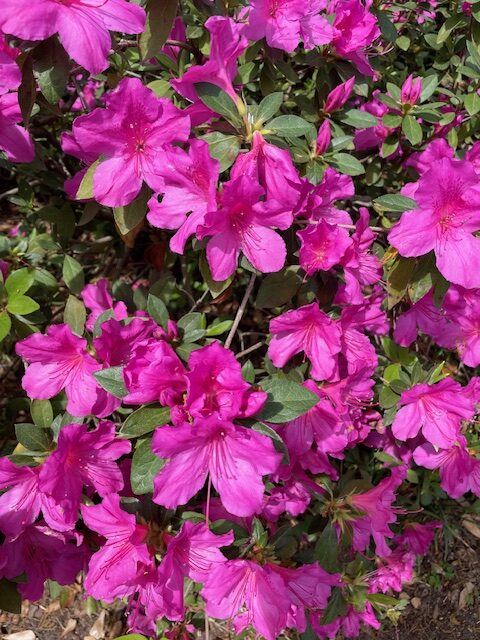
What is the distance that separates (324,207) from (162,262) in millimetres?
1006

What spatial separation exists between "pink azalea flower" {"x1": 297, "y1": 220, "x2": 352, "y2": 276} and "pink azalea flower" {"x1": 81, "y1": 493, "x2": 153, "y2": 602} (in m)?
0.69

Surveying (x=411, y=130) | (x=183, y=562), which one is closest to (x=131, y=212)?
(x=183, y=562)

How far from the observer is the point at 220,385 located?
1.11 metres

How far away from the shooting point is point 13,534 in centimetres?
132

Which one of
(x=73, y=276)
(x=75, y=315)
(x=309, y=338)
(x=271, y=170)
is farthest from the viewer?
(x=73, y=276)

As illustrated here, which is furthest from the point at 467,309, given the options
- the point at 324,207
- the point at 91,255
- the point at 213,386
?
the point at 91,255

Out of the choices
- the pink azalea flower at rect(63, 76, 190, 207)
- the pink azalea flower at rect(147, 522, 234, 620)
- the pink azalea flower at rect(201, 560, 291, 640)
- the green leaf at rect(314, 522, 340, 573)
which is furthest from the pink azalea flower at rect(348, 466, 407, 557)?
the pink azalea flower at rect(63, 76, 190, 207)

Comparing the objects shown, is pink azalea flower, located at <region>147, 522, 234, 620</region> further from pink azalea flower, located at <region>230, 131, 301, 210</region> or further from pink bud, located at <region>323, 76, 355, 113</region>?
pink bud, located at <region>323, 76, 355, 113</region>

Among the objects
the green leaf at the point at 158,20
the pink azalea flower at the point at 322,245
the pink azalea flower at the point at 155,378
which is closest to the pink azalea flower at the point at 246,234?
the pink azalea flower at the point at 322,245

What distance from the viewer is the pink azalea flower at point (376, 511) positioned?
160 cm

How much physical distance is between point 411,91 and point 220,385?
119 centimetres

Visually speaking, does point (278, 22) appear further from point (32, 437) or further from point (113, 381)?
point (32, 437)

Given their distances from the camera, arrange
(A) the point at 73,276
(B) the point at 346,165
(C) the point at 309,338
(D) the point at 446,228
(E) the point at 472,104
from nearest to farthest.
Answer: (D) the point at 446,228
(C) the point at 309,338
(B) the point at 346,165
(A) the point at 73,276
(E) the point at 472,104

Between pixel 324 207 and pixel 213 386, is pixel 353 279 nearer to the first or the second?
pixel 324 207
